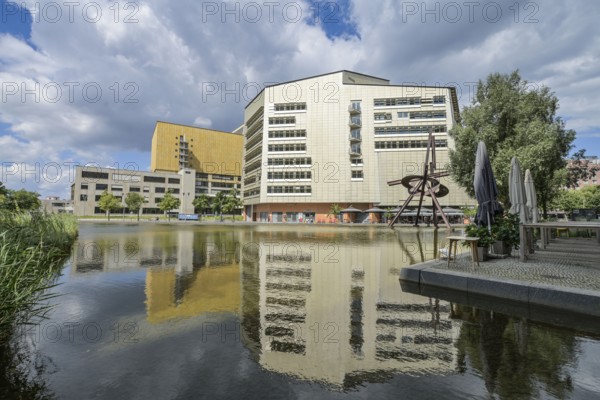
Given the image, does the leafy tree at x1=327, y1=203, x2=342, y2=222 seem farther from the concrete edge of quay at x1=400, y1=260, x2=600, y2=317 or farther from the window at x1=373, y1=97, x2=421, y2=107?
the concrete edge of quay at x1=400, y1=260, x2=600, y2=317

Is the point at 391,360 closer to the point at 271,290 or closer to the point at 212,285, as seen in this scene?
the point at 271,290

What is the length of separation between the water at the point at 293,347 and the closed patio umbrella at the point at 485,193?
5164 millimetres

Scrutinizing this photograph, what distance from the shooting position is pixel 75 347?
420 centimetres

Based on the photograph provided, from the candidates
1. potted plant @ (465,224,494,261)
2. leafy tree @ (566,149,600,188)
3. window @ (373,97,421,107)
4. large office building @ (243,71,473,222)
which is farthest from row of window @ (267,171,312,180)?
potted plant @ (465,224,494,261)

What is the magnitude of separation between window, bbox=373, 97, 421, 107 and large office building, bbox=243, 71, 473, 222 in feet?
0.64

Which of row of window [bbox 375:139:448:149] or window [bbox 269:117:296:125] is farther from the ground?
window [bbox 269:117:296:125]

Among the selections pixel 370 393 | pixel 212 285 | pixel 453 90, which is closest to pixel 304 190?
pixel 453 90

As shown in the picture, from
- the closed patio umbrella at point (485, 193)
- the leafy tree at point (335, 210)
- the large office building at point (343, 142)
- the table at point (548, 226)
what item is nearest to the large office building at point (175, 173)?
the large office building at point (343, 142)

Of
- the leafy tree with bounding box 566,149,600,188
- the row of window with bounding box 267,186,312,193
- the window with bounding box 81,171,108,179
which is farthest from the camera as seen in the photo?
the window with bounding box 81,171,108,179

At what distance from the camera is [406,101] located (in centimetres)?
6450

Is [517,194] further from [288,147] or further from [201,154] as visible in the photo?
[201,154]

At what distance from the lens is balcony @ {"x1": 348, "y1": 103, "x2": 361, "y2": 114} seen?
219ft

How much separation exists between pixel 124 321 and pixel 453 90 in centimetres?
7385

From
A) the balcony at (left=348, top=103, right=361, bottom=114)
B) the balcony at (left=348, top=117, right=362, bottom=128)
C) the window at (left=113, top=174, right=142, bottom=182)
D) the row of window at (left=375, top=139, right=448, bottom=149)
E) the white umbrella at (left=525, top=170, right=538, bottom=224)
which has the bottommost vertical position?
the white umbrella at (left=525, top=170, right=538, bottom=224)
